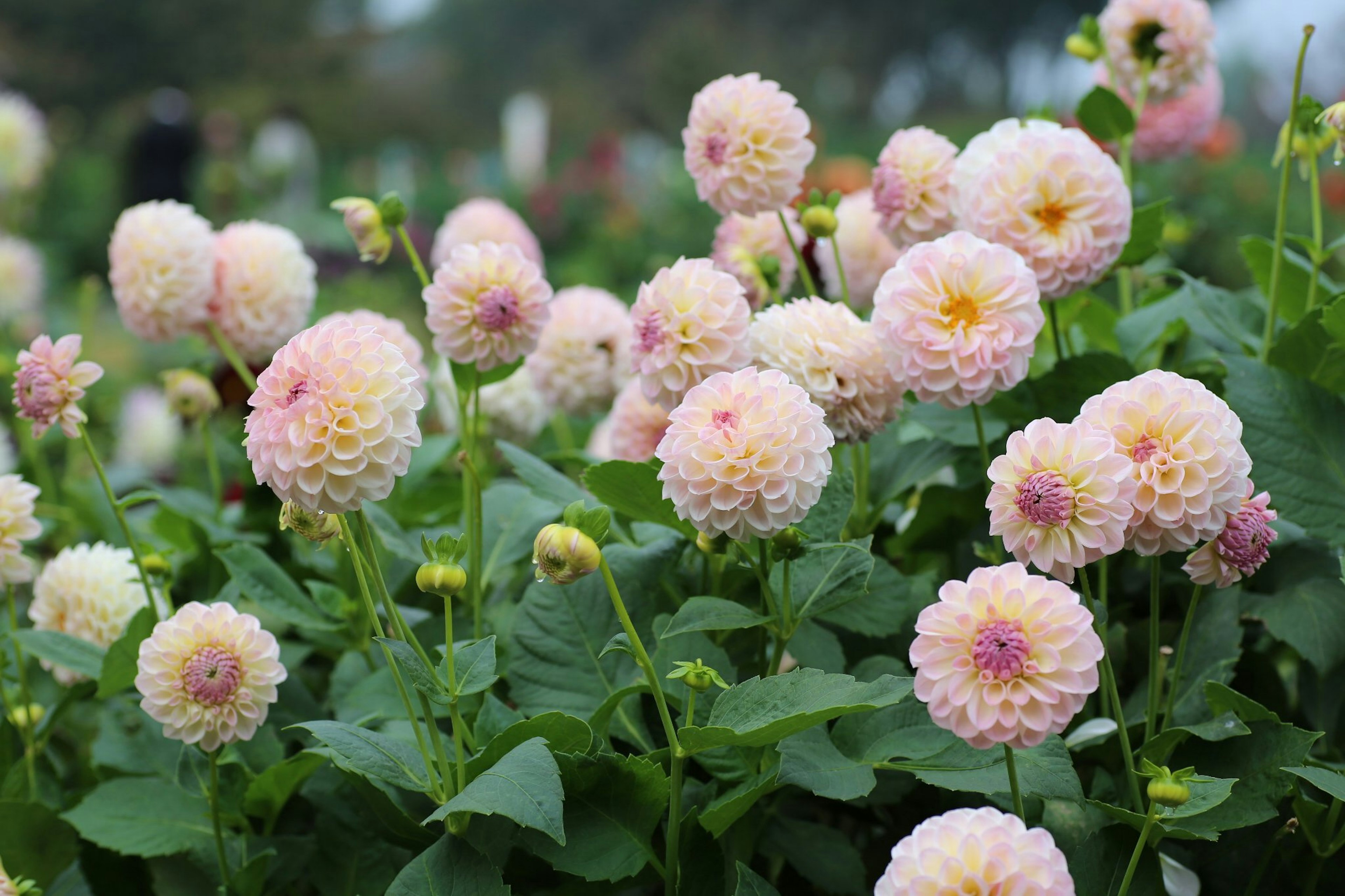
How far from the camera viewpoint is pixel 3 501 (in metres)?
0.99

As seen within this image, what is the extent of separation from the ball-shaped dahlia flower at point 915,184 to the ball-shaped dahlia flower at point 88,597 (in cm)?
84


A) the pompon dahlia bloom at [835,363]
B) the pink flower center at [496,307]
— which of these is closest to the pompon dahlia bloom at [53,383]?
the pink flower center at [496,307]

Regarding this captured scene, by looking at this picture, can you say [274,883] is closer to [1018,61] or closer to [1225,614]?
[1225,614]

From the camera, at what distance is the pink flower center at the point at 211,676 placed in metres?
0.83

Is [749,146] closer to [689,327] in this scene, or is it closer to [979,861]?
[689,327]

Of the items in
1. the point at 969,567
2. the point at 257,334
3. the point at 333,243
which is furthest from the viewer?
the point at 333,243

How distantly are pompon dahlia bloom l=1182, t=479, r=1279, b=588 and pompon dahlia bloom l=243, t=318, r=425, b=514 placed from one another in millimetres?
558

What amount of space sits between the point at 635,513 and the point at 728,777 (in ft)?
0.76

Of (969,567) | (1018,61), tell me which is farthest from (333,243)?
(1018,61)

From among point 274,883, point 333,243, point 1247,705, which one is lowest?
point 333,243

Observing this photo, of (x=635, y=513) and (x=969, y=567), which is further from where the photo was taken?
(x=969, y=567)

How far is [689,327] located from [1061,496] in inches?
13.3

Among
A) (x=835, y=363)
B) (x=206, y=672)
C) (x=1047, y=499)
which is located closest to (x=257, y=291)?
(x=206, y=672)

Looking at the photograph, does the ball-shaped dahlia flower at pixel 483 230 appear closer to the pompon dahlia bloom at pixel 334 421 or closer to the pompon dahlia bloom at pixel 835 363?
the pompon dahlia bloom at pixel 835 363
